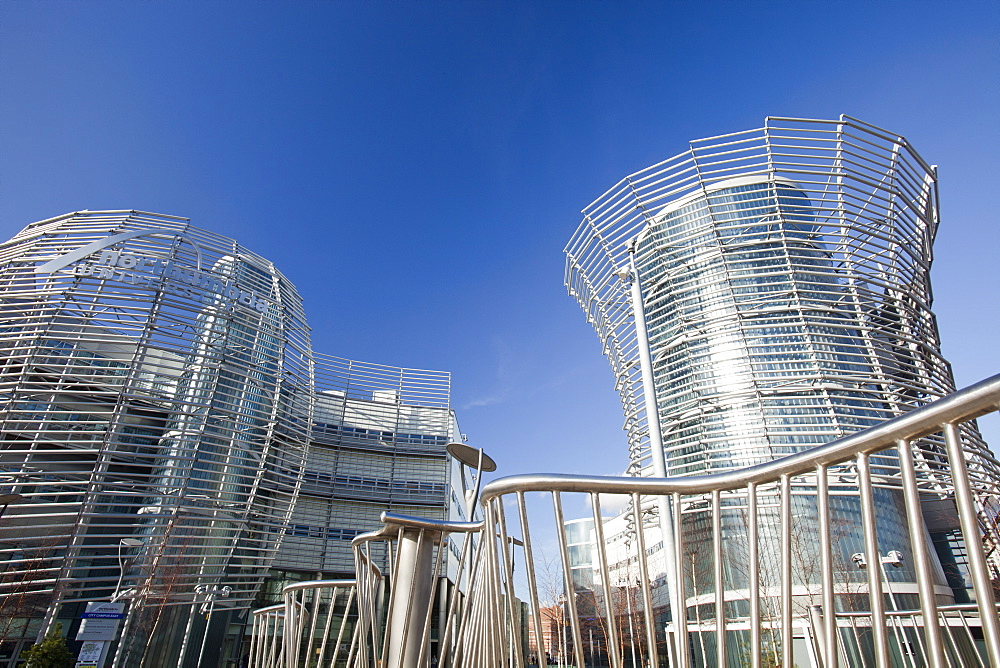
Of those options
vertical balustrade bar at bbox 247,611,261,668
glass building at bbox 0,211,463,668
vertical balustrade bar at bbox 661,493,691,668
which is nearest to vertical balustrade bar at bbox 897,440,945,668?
vertical balustrade bar at bbox 661,493,691,668

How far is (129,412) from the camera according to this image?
21797mm

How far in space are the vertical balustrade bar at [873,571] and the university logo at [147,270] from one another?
24.4 meters

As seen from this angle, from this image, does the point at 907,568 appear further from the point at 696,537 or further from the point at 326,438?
the point at 326,438

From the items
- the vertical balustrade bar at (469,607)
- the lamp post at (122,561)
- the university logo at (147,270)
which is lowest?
the vertical balustrade bar at (469,607)

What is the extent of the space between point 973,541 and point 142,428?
24.5m

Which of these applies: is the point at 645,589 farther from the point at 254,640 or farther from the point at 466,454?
the point at 254,640

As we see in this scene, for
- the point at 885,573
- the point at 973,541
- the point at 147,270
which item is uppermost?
the point at 147,270

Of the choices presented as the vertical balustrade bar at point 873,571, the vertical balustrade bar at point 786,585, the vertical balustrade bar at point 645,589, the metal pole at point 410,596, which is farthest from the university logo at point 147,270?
the vertical balustrade bar at point 873,571

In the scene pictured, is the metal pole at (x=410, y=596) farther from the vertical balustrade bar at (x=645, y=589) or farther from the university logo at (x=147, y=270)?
the university logo at (x=147, y=270)

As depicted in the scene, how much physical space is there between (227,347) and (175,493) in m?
6.09

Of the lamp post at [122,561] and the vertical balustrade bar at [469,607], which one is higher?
the lamp post at [122,561]

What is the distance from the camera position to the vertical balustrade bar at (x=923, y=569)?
2105mm

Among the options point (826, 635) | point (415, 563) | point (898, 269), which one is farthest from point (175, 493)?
point (898, 269)

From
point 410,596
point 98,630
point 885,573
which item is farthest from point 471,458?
point 885,573
